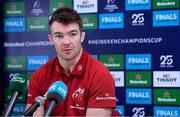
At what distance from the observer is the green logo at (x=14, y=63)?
2.53 meters

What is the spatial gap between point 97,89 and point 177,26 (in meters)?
0.84

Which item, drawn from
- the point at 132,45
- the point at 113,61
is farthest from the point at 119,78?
the point at 132,45

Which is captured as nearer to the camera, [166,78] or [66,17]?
[66,17]

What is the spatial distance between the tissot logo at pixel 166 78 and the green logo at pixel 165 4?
0.43 metres

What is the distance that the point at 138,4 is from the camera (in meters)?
2.18

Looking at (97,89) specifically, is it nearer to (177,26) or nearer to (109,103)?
(109,103)

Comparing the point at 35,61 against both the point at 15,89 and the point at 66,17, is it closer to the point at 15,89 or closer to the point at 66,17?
the point at 66,17

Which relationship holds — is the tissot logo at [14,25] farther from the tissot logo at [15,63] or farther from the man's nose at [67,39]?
the man's nose at [67,39]

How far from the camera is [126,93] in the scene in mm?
2236

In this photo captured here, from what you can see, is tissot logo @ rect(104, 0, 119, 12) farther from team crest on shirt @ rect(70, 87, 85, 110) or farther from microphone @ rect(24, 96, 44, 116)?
microphone @ rect(24, 96, 44, 116)

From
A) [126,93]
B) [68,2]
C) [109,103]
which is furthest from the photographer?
Answer: [68,2]

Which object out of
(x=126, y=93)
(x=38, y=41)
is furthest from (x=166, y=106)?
(x=38, y=41)

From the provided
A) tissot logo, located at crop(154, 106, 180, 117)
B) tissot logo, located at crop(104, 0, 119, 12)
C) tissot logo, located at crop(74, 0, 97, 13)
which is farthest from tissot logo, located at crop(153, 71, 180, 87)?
tissot logo, located at crop(74, 0, 97, 13)

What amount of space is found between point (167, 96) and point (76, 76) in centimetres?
82
